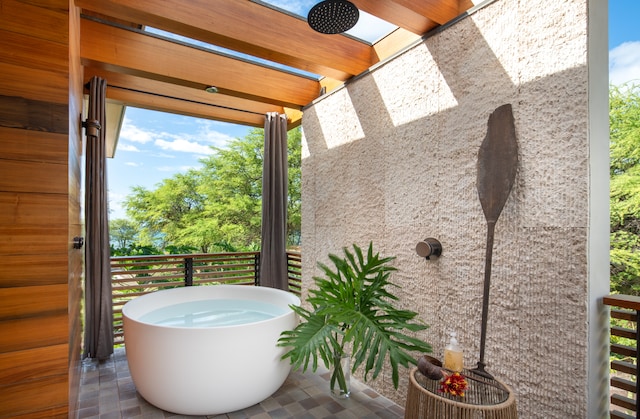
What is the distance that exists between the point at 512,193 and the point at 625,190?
5.59 metres

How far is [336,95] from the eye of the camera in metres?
3.21

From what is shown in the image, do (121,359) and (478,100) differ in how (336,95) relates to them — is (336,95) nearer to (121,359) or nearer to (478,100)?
(478,100)

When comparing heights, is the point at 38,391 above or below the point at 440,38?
below

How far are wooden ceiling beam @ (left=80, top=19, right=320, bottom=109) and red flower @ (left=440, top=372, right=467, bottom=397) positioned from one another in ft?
9.39

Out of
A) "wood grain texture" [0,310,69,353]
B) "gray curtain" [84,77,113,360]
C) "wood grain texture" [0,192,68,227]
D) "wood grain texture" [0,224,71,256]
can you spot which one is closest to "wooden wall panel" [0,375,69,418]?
"wood grain texture" [0,310,69,353]

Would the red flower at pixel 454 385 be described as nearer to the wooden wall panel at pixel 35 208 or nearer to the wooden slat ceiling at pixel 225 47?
the wooden wall panel at pixel 35 208

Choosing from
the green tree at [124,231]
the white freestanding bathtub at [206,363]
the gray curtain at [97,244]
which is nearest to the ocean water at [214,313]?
the gray curtain at [97,244]

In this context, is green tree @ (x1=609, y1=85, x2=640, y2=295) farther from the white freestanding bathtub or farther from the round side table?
the white freestanding bathtub

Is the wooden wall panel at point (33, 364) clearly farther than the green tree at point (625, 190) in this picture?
No

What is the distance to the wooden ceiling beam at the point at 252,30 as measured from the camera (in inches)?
83.9

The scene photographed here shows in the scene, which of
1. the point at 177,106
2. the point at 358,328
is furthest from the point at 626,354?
the point at 177,106

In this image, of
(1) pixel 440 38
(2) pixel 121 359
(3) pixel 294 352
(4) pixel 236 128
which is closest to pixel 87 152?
(2) pixel 121 359

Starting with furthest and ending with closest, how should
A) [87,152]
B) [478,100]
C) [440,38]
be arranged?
1. [87,152]
2. [440,38]
3. [478,100]

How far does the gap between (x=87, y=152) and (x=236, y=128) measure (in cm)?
1021
